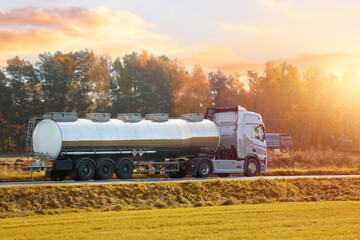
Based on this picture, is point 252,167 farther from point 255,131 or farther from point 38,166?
point 38,166

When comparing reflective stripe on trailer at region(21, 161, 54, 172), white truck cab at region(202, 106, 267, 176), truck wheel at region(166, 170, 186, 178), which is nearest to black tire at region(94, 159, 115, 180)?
reflective stripe on trailer at region(21, 161, 54, 172)

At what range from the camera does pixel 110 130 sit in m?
31.1

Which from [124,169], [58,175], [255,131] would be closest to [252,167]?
[255,131]

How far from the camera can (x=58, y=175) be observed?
30.5 m

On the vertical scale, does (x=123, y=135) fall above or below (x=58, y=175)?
above

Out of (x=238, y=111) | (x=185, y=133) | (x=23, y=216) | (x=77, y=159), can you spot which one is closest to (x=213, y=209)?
(x=23, y=216)

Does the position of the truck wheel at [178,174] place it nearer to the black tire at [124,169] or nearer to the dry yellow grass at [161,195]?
the black tire at [124,169]

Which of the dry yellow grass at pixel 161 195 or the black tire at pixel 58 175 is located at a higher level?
the black tire at pixel 58 175

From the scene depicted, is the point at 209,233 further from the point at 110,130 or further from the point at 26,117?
the point at 26,117

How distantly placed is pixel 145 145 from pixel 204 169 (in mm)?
4355

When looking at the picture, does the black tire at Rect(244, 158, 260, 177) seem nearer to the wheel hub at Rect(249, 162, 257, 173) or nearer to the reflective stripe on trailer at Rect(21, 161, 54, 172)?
the wheel hub at Rect(249, 162, 257, 173)

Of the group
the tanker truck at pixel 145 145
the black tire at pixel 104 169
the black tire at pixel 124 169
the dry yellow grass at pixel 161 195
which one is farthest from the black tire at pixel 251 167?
the black tire at pixel 104 169

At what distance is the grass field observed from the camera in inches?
603

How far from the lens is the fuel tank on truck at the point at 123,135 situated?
29.6m
